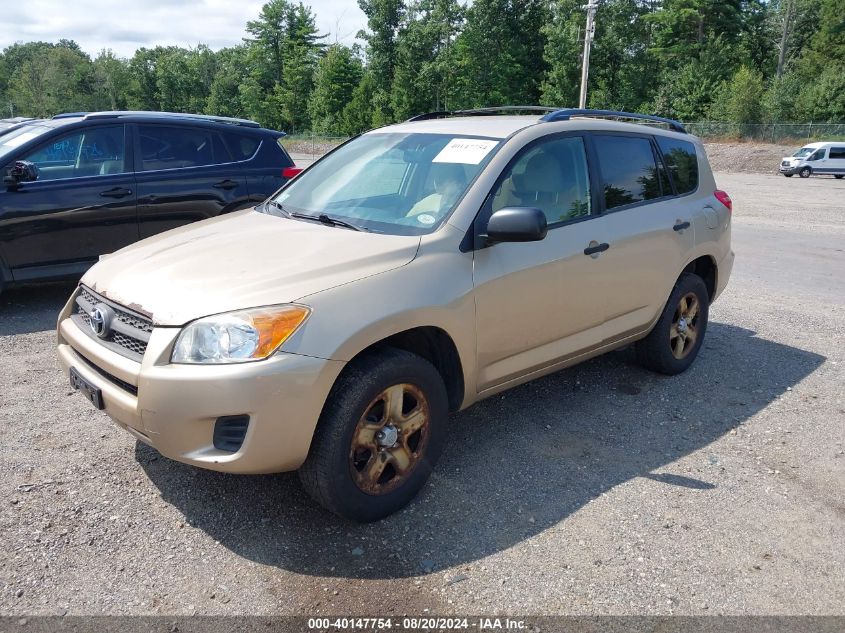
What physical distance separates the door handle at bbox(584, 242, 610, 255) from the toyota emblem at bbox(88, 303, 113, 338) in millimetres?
2545

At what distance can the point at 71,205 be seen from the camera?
6.43 metres

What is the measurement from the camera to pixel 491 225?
11.0ft

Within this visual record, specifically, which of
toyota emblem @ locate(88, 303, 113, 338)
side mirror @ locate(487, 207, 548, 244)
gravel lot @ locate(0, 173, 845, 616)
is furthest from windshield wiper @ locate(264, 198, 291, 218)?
gravel lot @ locate(0, 173, 845, 616)

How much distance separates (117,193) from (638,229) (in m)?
4.88

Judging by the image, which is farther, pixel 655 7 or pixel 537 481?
pixel 655 7

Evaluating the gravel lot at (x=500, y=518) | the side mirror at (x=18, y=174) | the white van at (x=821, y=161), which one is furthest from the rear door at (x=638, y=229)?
the white van at (x=821, y=161)

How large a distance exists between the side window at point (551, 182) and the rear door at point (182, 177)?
4.34 metres

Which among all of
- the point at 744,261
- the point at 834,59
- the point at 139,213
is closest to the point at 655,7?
the point at 834,59

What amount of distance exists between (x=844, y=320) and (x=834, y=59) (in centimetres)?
6017

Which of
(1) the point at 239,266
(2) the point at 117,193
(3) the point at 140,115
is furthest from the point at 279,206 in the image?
(3) the point at 140,115

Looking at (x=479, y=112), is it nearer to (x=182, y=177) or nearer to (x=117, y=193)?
(x=182, y=177)

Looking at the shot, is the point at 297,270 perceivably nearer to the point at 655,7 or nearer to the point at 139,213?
the point at 139,213

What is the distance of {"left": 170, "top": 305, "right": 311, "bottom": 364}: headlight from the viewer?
2764 millimetres

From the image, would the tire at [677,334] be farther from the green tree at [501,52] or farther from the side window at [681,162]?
the green tree at [501,52]
